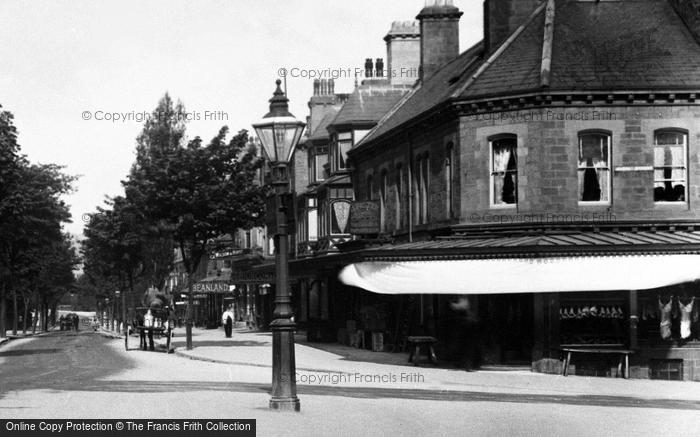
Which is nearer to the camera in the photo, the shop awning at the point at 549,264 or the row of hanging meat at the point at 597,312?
the shop awning at the point at 549,264

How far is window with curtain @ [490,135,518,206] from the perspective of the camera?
101 feet

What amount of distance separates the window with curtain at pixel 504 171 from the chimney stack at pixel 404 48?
70.6 feet

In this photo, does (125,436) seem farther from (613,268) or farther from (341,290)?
(341,290)

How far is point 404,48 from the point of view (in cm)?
5288

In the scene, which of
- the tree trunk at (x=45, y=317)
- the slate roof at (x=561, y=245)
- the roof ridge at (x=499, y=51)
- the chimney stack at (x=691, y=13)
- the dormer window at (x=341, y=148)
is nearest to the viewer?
the slate roof at (x=561, y=245)

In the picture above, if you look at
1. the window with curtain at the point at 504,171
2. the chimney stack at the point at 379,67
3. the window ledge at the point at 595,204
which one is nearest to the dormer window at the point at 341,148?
the chimney stack at the point at 379,67

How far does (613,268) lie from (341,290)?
61.2ft

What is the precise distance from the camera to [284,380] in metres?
16.4

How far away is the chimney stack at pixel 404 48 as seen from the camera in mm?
52500

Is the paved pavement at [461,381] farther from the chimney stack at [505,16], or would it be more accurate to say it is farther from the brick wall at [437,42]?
the brick wall at [437,42]

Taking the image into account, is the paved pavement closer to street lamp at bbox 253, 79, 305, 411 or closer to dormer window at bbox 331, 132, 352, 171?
street lamp at bbox 253, 79, 305, 411

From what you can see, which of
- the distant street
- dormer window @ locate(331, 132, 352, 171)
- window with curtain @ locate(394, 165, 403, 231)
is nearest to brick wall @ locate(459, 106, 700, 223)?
the distant street

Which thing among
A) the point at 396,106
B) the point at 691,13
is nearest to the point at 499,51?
the point at 691,13

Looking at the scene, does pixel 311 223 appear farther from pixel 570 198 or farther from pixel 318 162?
pixel 570 198
